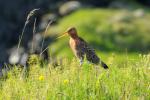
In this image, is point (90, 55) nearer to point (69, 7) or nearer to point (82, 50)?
point (82, 50)

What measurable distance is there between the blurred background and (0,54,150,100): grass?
931 inches

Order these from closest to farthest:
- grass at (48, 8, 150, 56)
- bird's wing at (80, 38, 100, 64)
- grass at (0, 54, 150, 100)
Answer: grass at (0, 54, 150, 100) < bird's wing at (80, 38, 100, 64) < grass at (48, 8, 150, 56)

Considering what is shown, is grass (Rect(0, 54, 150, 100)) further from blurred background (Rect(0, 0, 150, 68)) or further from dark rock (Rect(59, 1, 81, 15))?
dark rock (Rect(59, 1, 81, 15))

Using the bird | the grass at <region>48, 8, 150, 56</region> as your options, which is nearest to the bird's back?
the bird

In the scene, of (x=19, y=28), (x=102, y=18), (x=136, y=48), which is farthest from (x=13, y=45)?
(x=136, y=48)

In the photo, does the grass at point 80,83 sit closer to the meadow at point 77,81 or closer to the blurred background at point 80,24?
the meadow at point 77,81

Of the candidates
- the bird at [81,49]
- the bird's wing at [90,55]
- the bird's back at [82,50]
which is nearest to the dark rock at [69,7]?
the bird at [81,49]

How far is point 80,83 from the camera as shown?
32.4 ft

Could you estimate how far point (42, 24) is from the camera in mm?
46375

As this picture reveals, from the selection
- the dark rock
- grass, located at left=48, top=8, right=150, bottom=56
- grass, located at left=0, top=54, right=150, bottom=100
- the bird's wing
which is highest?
the dark rock

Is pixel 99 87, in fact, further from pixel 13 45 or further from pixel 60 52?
pixel 13 45

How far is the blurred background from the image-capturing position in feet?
129

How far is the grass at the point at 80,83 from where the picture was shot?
9570mm

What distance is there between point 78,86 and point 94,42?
30566 millimetres
